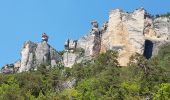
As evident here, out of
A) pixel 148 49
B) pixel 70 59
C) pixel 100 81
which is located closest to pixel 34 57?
pixel 70 59

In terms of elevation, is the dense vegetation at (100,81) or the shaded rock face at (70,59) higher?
the shaded rock face at (70,59)

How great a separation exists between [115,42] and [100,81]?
20.4m

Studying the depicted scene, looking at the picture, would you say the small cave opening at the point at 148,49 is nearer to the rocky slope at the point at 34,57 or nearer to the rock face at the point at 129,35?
the rock face at the point at 129,35

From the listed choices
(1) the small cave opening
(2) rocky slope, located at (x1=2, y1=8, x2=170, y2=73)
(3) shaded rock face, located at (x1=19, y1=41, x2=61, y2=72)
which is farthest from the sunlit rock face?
(3) shaded rock face, located at (x1=19, y1=41, x2=61, y2=72)

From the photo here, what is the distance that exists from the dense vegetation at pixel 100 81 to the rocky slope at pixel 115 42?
11.1 ft

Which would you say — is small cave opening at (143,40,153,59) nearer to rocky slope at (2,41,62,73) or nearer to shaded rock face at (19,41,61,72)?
rocky slope at (2,41,62,73)

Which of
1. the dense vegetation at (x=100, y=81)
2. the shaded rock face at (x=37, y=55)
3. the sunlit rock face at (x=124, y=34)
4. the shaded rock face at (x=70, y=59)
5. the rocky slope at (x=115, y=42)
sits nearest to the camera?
the dense vegetation at (x=100, y=81)

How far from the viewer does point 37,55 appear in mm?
97875

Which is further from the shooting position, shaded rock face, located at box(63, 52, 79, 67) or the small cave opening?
shaded rock face, located at box(63, 52, 79, 67)

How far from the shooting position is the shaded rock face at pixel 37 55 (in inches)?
3816

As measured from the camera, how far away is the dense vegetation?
63.7m

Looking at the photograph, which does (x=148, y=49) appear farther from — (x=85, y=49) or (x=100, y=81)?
(x=100, y=81)

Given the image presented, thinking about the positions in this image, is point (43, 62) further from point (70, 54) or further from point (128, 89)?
point (128, 89)

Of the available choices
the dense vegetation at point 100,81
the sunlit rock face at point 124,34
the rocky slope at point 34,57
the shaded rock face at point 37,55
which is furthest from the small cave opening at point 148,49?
the shaded rock face at point 37,55
